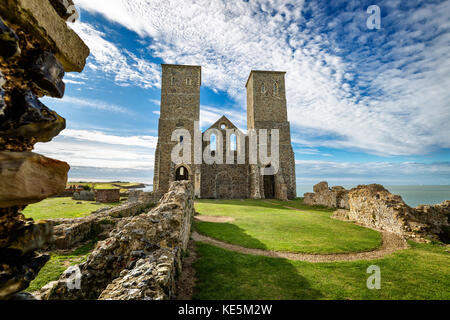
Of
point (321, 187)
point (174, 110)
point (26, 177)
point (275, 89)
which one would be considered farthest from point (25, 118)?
point (275, 89)

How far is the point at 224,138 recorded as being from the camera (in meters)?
28.4

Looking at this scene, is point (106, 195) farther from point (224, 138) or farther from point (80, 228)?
point (224, 138)

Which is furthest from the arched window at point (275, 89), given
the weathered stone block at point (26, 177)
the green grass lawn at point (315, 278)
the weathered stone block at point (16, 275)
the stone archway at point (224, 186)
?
the weathered stone block at point (16, 275)

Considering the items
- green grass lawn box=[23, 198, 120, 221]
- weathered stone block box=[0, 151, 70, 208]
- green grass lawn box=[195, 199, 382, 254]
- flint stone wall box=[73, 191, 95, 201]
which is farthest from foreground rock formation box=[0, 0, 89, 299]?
flint stone wall box=[73, 191, 95, 201]

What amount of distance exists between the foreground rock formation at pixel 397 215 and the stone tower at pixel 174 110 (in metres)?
18.6

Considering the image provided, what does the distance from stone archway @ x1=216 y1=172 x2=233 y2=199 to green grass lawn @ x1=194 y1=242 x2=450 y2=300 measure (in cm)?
2169

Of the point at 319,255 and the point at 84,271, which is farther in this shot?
the point at 319,255

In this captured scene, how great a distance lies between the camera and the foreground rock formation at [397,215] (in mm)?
8094

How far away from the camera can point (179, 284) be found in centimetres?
429

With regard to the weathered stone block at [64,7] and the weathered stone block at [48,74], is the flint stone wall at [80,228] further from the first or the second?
the weathered stone block at [64,7]
